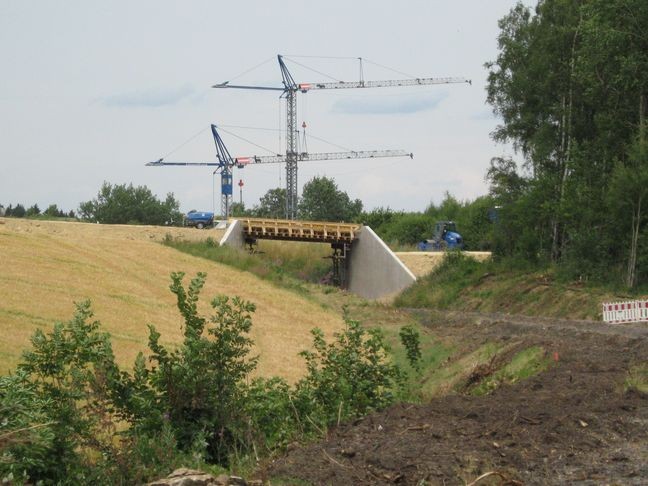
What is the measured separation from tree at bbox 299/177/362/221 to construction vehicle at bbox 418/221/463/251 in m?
44.7

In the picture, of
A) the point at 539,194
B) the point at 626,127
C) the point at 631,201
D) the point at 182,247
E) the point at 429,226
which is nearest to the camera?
the point at 631,201

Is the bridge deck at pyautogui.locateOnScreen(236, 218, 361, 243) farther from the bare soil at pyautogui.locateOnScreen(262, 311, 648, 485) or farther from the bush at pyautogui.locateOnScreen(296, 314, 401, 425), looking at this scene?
the bare soil at pyautogui.locateOnScreen(262, 311, 648, 485)

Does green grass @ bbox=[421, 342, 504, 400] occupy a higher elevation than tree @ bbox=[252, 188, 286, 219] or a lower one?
lower

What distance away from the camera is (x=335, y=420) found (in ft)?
43.8

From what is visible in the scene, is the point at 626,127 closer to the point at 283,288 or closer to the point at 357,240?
the point at 283,288

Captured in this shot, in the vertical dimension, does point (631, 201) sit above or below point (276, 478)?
above

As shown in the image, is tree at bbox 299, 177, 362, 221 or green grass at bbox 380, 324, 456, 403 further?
tree at bbox 299, 177, 362, 221

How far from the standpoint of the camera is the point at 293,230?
6438 cm

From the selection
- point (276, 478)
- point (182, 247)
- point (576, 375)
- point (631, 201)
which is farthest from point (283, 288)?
point (276, 478)

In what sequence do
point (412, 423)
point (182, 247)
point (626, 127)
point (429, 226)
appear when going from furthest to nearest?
point (429, 226)
point (182, 247)
point (626, 127)
point (412, 423)

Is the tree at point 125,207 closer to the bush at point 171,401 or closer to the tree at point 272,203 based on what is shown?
the tree at point 272,203

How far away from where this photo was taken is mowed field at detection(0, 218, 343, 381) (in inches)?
983

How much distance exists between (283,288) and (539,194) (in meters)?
12.1

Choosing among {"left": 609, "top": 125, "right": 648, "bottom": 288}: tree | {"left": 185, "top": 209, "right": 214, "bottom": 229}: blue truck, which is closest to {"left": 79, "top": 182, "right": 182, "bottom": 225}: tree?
{"left": 185, "top": 209, "right": 214, "bottom": 229}: blue truck
